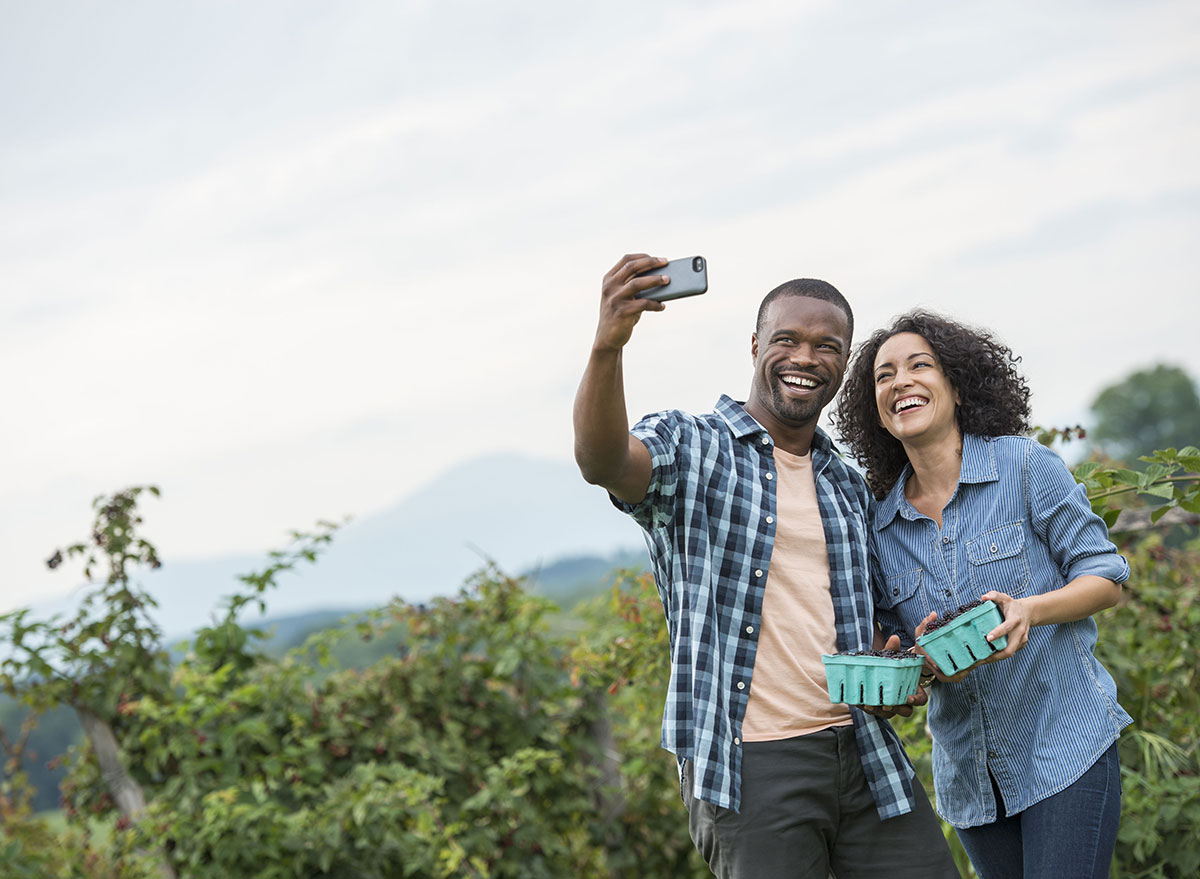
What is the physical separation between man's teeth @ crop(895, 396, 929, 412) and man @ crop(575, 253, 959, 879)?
0.56 ft

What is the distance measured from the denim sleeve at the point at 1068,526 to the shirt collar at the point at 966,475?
0.27 ft

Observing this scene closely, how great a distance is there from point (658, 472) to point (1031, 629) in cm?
81

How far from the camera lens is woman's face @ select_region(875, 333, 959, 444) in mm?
2387

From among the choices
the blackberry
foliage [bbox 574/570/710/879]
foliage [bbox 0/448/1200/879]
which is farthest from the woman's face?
foliage [bbox 574/570/710/879]

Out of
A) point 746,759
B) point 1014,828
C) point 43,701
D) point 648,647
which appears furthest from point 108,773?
point 1014,828

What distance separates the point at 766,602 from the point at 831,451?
43 centimetres

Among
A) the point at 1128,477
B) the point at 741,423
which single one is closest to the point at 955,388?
the point at 741,423

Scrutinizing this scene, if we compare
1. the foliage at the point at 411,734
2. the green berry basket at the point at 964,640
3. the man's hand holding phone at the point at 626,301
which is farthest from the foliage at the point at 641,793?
the man's hand holding phone at the point at 626,301

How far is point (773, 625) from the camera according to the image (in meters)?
2.23

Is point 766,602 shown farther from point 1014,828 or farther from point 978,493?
point 1014,828

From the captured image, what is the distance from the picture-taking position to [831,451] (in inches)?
98.0

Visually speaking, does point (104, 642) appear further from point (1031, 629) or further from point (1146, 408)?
point (1146, 408)

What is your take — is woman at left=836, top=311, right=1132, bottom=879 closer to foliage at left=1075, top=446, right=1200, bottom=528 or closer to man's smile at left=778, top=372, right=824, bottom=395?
man's smile at left=778, top=372, right=824, bottom=395

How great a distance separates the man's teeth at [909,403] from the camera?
2.39m
